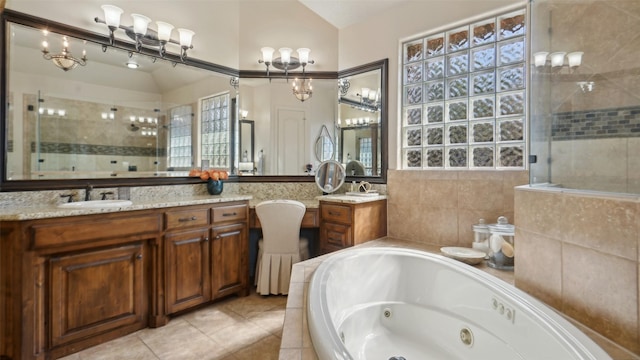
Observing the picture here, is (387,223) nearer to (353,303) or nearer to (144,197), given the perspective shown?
(353,303)

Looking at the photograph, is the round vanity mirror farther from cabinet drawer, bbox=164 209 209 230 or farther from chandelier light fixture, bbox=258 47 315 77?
cabinet drawer, bbox=164 209 209 230

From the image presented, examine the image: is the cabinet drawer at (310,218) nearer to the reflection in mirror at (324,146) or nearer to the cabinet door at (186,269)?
the reflection in mirror at (324,146)

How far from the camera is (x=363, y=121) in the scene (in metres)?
2.89

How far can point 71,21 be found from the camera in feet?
6.69

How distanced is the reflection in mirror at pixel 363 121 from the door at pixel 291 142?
0.39 m

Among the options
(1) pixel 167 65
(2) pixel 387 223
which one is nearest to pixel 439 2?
(2) pixel 387 223

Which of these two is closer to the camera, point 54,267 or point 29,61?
point 54,267

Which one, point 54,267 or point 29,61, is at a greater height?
point 29,61

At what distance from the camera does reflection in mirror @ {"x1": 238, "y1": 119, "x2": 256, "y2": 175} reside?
9.91 ft

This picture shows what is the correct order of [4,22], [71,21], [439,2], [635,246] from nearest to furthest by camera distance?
[635,246], [4,22], [71,21], [439,2]

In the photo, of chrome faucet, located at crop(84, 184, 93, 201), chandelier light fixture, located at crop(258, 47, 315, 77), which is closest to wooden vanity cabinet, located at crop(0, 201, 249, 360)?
chrome faucet, located at crop(84, 184, 93, 201)

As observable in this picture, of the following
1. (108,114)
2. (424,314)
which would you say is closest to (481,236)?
(424,314)

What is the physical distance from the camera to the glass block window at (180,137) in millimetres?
2611

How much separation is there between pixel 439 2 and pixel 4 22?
3.08 meters
